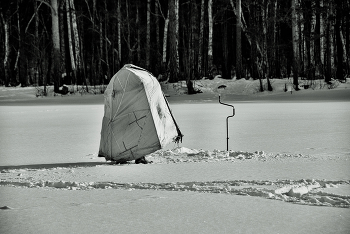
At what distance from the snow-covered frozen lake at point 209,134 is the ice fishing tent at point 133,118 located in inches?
31.3

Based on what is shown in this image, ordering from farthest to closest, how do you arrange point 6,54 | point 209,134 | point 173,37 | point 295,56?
1. point 6,54
2. point 173,37
3. point 295,56
4. point 209,134

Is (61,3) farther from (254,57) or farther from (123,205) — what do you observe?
(123,205)

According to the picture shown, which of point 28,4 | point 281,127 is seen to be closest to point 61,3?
point 28,4

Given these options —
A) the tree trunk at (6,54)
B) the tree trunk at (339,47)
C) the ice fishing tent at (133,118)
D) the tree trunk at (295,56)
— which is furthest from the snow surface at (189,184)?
the tree trunk at (6,54)

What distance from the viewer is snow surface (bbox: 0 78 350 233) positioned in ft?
14.1

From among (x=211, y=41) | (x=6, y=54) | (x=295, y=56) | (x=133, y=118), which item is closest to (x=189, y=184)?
(x=133, y=118)

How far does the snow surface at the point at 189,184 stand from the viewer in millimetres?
4301

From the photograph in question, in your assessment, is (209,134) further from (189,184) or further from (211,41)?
(211,41)

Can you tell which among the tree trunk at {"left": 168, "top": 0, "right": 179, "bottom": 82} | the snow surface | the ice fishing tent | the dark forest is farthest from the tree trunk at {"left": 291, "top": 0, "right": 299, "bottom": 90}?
the ice fishing tent

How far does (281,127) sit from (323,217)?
7.31 metres

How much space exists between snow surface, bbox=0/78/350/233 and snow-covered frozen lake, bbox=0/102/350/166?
20mm

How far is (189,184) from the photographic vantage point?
5773mm

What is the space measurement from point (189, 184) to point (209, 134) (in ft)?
15.7

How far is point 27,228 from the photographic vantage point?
4199 millimetres
